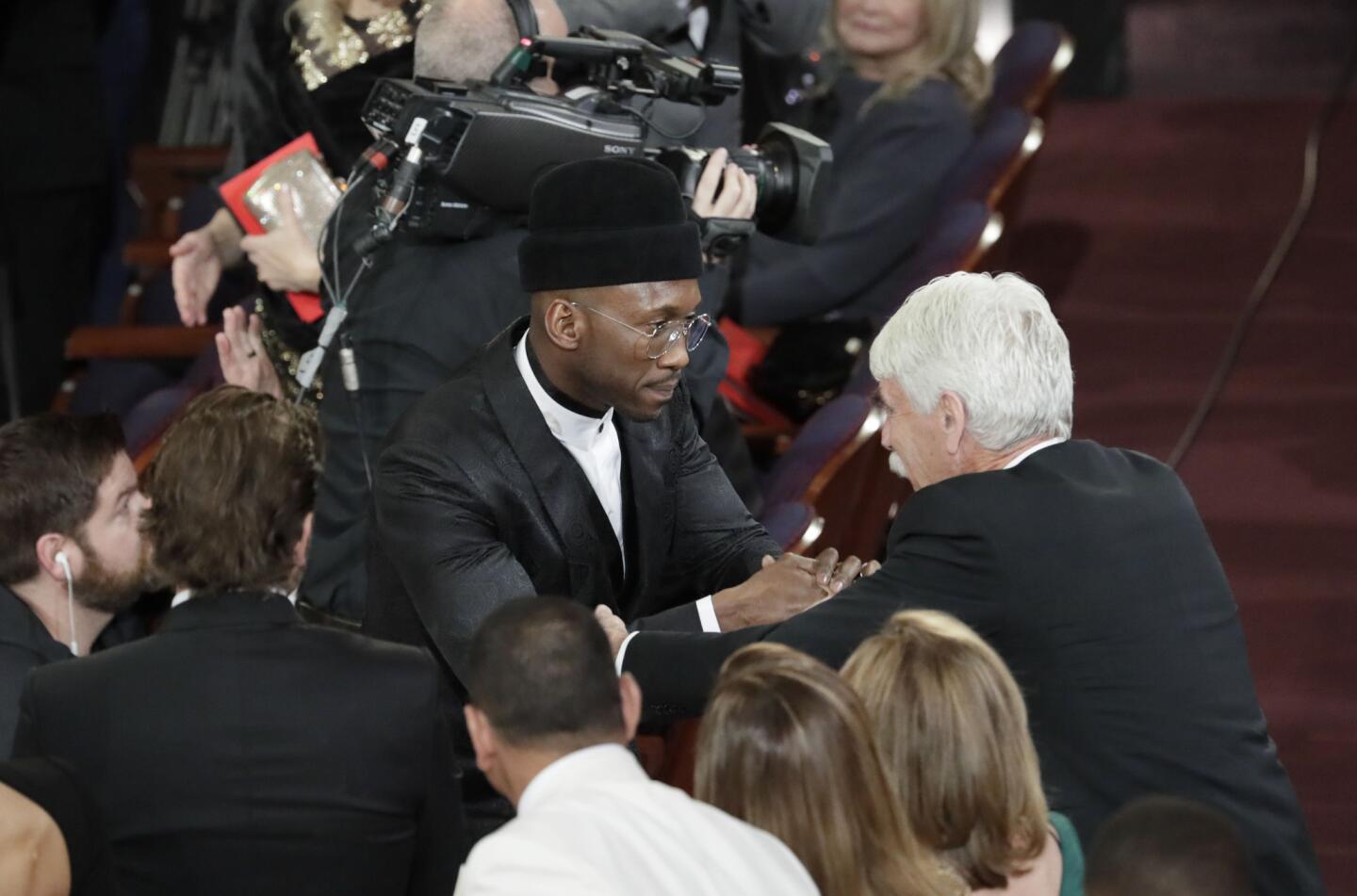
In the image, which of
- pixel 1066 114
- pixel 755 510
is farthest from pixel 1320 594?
pixel 1066 114

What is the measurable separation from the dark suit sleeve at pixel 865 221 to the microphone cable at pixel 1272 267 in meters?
0.91

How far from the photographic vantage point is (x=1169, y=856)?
5.68 feet

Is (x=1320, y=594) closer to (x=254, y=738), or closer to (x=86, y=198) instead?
(x=254, y=738)

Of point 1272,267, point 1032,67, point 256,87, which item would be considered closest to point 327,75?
point 256,87

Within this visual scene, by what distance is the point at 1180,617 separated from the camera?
2377 millimetres

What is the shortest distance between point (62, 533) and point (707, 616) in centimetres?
97

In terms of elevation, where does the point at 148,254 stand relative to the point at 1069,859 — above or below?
below

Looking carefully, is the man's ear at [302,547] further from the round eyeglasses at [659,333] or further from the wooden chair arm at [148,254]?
the wooden chair arm at [148,254]

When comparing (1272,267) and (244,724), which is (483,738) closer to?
(244,724)

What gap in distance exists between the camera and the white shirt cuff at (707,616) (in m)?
2.67

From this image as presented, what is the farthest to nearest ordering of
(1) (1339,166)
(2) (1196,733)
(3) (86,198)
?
(1) (1339,166) → (3) (86,198) → (2) (1196,733)

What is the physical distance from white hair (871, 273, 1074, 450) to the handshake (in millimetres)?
264

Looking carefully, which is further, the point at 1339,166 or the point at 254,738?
the point at 1339,166

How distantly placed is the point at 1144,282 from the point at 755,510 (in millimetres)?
2432
